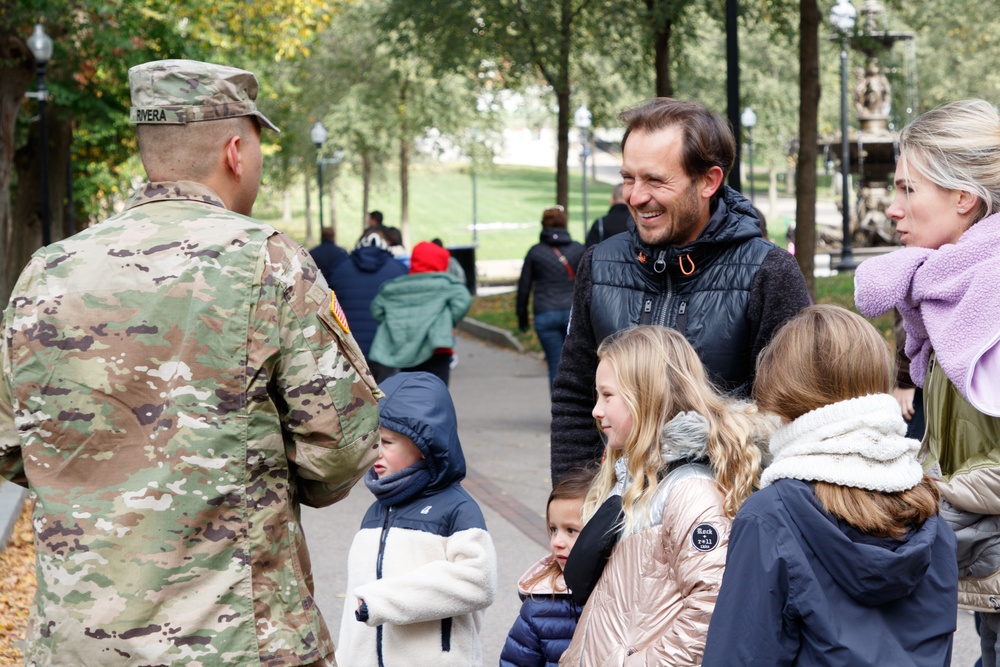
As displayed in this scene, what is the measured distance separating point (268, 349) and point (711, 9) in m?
16.6

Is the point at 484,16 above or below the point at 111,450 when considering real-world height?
above

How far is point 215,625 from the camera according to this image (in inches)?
102

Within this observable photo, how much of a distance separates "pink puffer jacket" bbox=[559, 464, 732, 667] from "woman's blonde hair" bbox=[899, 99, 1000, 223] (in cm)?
100

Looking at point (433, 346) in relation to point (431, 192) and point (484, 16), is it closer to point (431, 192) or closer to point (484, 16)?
point (484, 16)

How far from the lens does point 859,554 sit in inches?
97.4

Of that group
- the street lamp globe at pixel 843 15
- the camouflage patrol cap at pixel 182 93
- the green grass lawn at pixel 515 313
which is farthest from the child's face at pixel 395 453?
the street lamp globe at pixel 843 15

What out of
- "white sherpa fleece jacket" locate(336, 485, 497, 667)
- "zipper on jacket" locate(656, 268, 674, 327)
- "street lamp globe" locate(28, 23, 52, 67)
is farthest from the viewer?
"street lamp globe" locate(28, 23, 52, 67)

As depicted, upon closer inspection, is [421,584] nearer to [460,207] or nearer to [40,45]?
[40,45]

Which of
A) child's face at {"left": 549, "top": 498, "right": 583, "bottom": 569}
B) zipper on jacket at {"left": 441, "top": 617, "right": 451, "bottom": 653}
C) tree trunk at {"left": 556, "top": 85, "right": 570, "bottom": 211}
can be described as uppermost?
tree trunk at {"left": 556, "top": 85, "right": 570, "bottom": 211}

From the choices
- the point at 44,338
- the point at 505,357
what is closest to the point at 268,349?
the point at 44,338

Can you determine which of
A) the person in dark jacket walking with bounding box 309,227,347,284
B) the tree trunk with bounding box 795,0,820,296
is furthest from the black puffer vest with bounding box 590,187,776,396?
the tree trunk with bounding box 795,0,820,296

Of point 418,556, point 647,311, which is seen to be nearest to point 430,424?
point 418,556

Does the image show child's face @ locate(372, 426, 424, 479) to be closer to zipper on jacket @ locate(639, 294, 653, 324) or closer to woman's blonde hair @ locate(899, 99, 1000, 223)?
zipper on jacket @ locate(639, 294, 653, 324)

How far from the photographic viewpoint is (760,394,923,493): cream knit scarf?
255 centimetres
